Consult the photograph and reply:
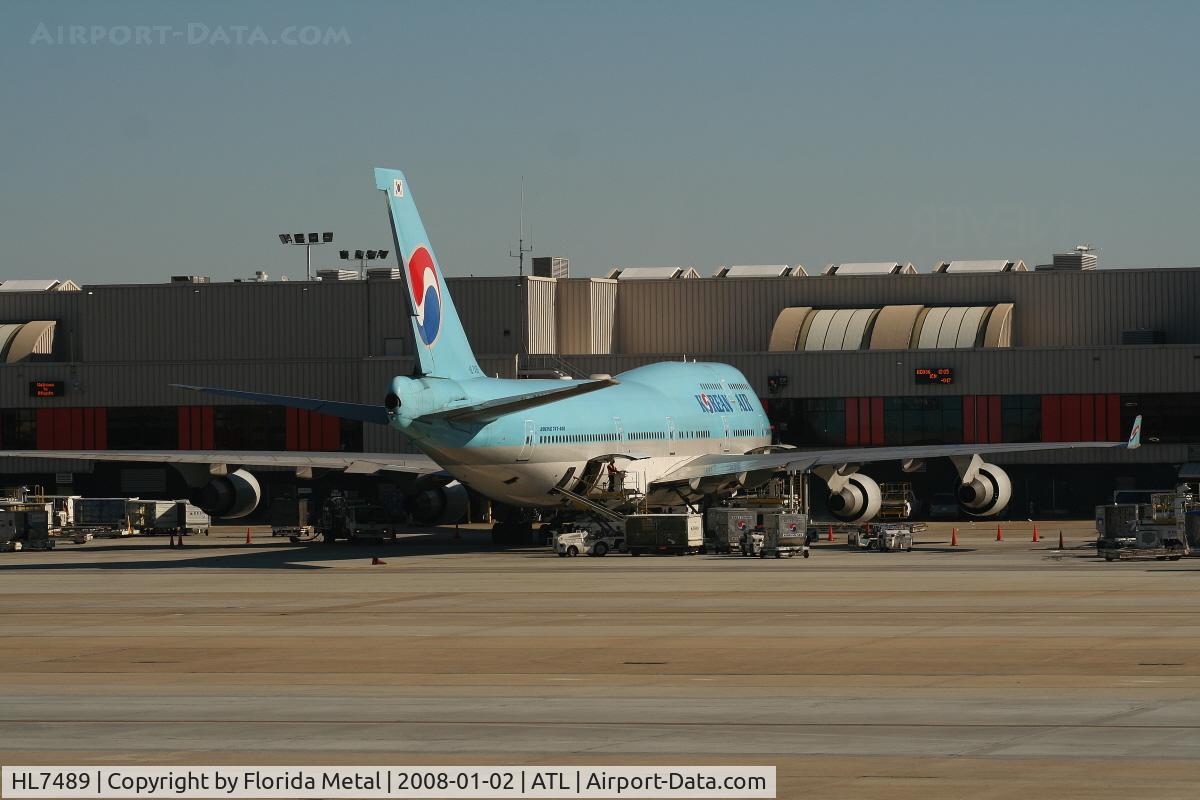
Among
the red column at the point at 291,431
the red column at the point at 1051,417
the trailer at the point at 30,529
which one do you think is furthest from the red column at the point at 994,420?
the trailer at the point at 30,529

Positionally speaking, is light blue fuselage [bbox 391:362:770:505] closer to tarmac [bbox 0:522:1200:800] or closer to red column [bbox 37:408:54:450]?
tarmac [bbox 0:522:1200:800]

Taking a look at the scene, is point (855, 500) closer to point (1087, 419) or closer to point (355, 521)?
point (355, 521)

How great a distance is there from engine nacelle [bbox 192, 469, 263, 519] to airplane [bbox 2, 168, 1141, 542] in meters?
0.05

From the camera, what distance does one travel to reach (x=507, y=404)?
173 feet

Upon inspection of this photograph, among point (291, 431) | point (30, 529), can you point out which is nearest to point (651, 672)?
point (30, 529)

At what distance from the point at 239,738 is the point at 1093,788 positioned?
1037 centimetres

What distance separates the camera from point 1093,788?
60.7ft

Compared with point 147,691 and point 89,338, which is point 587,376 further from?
point 147,691

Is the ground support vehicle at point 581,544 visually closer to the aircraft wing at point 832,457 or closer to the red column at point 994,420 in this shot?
the aircraft wing at point 832,457

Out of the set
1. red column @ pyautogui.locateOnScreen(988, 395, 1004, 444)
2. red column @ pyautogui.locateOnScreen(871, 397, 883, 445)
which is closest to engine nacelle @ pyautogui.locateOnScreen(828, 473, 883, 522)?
red column @ pyautogui.locateOnScreen(988, 395, 1004, 444)

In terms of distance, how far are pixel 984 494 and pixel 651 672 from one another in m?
39.3

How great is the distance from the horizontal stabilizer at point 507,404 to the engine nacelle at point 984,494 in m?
18.6

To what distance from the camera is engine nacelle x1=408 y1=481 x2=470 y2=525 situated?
221 feet

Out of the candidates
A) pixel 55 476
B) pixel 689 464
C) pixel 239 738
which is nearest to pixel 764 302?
pixel 689 464
